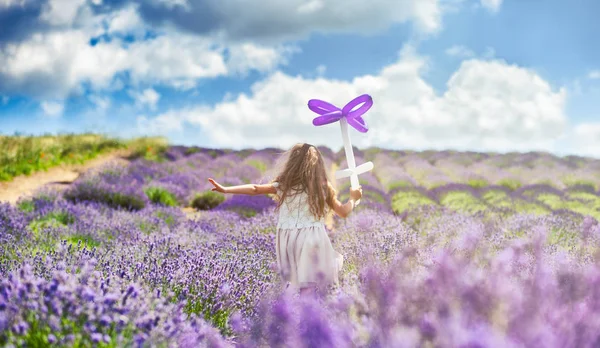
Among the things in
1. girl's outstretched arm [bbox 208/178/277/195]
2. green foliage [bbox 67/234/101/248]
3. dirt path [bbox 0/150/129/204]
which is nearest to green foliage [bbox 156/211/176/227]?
green foliage [bbox 67/234/101/248]

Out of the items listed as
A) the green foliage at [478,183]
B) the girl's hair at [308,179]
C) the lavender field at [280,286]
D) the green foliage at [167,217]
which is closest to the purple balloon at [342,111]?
the girl's hair at [308,179]

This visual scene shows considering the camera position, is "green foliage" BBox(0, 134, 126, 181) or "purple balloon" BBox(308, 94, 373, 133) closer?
"purple balloon" BBox(308, 94, 373, 133)

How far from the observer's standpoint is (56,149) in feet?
47.6

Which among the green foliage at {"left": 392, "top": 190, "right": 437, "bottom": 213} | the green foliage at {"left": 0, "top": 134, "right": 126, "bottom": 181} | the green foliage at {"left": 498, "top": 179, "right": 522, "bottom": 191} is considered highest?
the green foliage at {"left": 0, "top": 134, "right": 126, "bottom": 181}

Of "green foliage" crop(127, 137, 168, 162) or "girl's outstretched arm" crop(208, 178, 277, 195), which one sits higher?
"green foliage" crop(127, 137, 168, 162)

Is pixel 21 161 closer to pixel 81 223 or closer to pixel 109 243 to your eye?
pixel 81 223

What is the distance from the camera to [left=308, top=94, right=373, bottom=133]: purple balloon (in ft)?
10.5

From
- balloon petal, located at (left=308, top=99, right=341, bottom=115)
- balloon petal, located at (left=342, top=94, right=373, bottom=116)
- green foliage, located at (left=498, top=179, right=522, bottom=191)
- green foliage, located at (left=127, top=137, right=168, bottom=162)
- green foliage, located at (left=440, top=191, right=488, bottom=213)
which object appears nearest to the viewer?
balloon petal, located at (left=342, top=94, right=373, bottom=116)

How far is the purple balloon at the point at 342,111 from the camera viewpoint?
3.20 m

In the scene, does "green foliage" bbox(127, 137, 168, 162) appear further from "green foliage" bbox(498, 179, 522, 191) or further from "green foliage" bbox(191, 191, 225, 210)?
"green foliage" bbox(498, 179, 522, 191)

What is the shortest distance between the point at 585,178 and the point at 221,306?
10.9 meters

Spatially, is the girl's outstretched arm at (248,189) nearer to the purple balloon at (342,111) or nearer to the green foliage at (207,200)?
the purple balloon at (342,111)

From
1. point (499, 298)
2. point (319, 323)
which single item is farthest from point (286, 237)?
point (499, 298)

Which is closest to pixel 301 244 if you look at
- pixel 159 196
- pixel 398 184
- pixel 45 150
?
pixel 159 196
